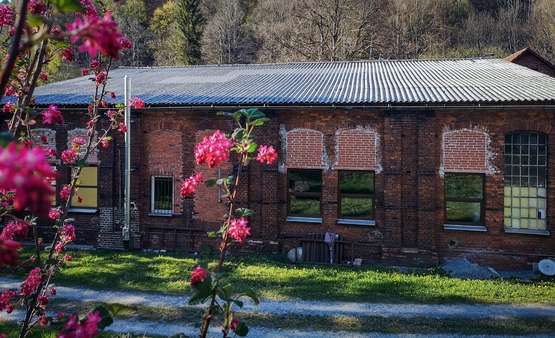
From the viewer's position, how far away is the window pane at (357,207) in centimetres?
1402

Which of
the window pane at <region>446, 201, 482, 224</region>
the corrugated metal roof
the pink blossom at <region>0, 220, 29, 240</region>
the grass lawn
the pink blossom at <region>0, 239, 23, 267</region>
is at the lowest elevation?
the grass lawn

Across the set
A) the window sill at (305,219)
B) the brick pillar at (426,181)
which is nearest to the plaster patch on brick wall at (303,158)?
the window sill at (305,219)

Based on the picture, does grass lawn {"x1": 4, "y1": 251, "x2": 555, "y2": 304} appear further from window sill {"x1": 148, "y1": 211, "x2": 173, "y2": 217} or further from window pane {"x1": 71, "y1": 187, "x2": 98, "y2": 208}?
window pane {"x1": 71, "y1": 187, "x2": 98, "y2": 208}

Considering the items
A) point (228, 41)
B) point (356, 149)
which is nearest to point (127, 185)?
point (356, 149)

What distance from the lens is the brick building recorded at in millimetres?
13023

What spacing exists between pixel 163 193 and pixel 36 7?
1230cm

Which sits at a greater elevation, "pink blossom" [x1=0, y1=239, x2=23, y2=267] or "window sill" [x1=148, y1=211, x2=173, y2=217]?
"pink blossom" [x1=0, y1=239, x2=23, y2=267]

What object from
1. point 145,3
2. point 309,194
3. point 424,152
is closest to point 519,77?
point 424,152

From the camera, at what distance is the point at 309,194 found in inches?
570

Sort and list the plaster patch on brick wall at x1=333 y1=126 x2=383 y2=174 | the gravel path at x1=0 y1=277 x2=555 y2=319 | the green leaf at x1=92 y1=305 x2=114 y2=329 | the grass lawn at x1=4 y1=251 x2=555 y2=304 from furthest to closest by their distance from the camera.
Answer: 1. the plaster patch on brick wall at x1=333 y1=126 x2=383 y2=174
2. the grass lawn at x1=4 y1=251 x2=555 y2=304
3. the gravel path at x1=0 y1=277 x2=555 y2=319
4. the green leaf at x1=92 y1=305 x2=114 y2=329

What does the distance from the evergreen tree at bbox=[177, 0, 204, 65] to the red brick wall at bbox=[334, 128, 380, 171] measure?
3446 cm

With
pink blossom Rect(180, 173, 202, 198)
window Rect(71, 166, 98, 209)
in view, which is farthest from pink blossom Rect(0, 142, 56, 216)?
window Rect(71, 166, 98, 209)

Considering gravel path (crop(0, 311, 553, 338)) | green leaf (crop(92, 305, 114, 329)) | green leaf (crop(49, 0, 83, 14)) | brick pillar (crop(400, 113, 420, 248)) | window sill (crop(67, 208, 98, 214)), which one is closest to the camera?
green leaf (crop(49, 0, 83, 14))

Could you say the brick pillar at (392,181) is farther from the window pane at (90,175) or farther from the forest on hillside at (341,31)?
the forest on hillside at (341,31)
